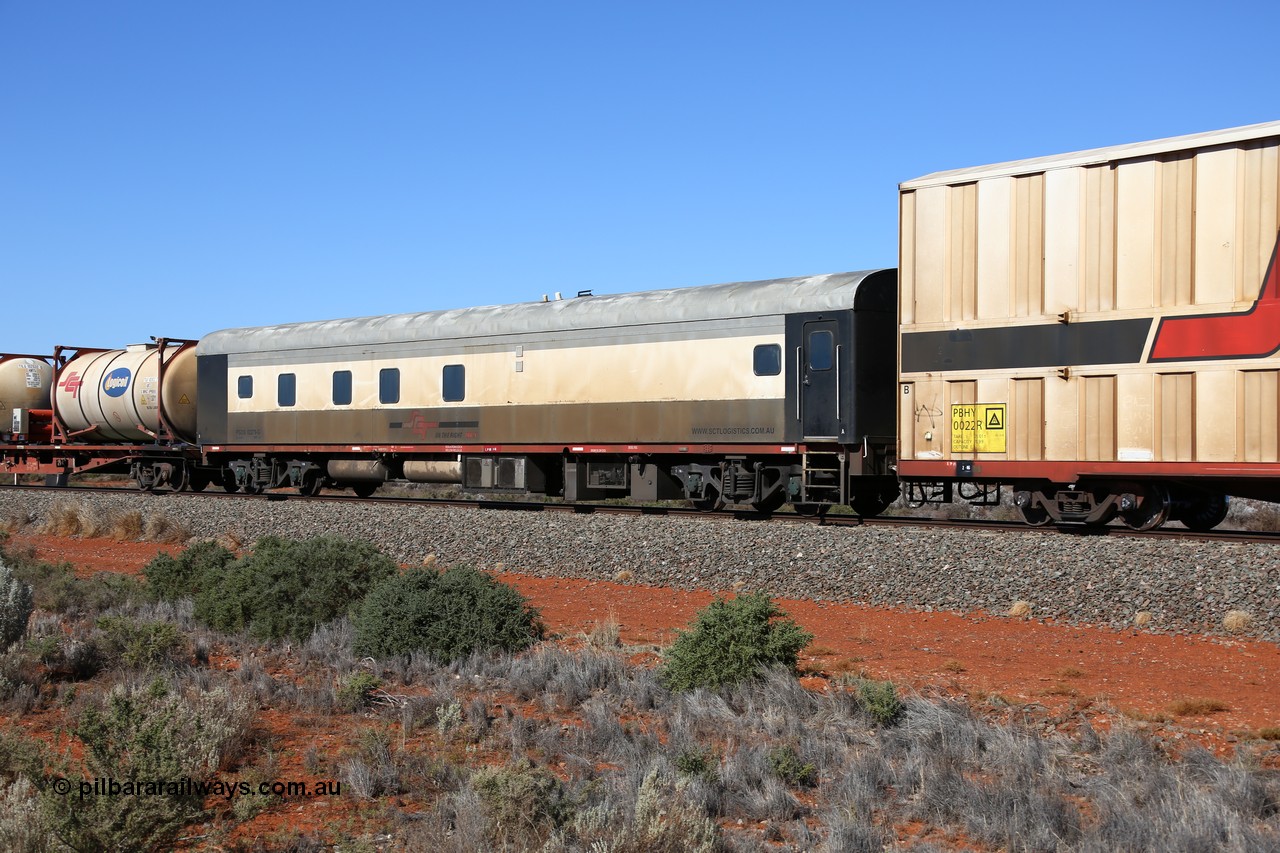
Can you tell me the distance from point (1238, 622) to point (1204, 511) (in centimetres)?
428

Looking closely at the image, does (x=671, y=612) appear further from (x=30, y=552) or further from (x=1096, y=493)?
(x=30, y=552)

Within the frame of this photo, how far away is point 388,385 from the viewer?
21422 mm

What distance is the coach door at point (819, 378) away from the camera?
16062 mm

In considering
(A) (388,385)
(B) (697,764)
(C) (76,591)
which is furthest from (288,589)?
(A) (388,385)

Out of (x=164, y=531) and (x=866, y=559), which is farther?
(x=164, y=531)

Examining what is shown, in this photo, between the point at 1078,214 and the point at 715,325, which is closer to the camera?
the point at 1078,214

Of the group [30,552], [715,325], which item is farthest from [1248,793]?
[30,552]

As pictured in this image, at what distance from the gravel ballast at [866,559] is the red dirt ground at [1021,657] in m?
0.28

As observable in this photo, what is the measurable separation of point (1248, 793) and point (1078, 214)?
355 inches

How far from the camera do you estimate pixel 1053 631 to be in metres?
10.5

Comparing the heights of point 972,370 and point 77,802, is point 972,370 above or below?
above

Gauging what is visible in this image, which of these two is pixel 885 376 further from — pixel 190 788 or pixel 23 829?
pixel 23 829

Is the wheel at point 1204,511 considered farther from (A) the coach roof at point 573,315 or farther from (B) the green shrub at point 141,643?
(B) the green shrub at point 141,643

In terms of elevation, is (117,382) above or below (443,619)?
above
